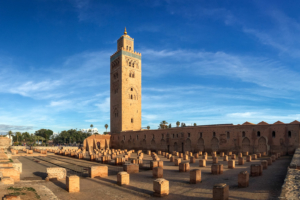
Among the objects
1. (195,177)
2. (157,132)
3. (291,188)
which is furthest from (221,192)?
(157,132)

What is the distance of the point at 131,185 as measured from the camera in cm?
1020

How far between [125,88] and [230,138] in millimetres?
23978

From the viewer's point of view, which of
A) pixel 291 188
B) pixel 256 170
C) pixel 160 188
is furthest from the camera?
pixel 256 170

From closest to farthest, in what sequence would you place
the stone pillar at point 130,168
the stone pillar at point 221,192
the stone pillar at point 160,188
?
1. the stone pillar at point 221,192
2. the stone pillar at point 160,188
3. the stone pillar at point 130,168

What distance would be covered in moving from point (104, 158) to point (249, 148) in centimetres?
1560

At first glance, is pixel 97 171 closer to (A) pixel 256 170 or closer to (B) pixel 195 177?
(B) pixel 195 177

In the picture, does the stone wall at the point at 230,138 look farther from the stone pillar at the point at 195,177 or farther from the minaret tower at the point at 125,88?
the stone pillar at the point at 195,177

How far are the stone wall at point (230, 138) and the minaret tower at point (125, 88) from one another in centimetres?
929

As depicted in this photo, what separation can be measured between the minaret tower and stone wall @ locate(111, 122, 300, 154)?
929 centimetres

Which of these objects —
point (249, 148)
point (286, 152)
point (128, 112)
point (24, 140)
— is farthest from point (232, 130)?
point (24, 140)

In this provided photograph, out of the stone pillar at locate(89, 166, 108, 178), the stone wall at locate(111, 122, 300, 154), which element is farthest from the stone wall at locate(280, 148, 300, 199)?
the stone wall at locate(111, 122, 300, 154)

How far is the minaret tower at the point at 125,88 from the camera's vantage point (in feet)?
142

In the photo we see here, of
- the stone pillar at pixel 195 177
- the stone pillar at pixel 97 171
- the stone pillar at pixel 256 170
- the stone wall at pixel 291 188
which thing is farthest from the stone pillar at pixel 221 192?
the stone pillar at pixel 97 171

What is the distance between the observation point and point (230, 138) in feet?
84.0
